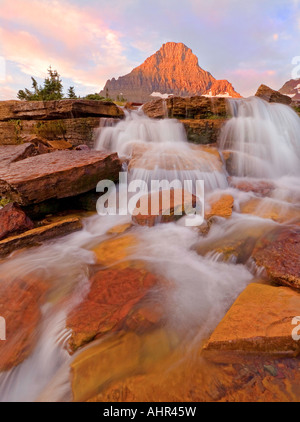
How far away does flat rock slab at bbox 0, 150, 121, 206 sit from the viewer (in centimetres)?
434

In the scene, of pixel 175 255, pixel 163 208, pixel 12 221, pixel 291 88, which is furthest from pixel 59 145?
pixel 291 88

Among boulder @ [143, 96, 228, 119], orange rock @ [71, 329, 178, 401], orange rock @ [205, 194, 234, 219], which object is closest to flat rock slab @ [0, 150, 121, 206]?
orange rock @ [205, 194, 234, 219]

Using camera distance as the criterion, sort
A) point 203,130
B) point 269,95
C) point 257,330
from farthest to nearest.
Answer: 1. point 269,95
2. point 203,130
3. point 257,330

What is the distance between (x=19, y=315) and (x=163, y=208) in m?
3.17

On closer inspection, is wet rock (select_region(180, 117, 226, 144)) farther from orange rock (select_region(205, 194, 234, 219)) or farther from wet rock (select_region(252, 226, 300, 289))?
wet rock (select_region(252, 226, 300, 289))

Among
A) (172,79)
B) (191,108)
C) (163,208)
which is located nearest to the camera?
(163,208)

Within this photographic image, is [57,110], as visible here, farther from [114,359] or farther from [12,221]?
[114,359]

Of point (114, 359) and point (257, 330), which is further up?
point (257, 330)

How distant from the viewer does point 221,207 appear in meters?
4.99

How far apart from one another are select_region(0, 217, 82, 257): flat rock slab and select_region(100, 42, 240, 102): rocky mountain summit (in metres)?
175

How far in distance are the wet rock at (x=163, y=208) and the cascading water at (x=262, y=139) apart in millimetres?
3878

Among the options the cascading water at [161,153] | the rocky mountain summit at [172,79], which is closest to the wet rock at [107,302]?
the cascading water at [161,153]

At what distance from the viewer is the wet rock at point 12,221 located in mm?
3915

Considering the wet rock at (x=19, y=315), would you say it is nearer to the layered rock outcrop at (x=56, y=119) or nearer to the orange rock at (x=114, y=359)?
the orange rock at (x=114, y=359)
